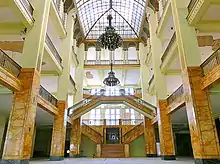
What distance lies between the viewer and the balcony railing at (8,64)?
8531 millimetres

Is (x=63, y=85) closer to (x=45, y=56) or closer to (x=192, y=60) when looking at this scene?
(x=45, y=56)

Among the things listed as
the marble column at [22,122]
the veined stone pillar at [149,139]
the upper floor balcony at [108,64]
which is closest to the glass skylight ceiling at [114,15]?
the upper floor balcony at [108,64]

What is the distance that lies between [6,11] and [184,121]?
14995 millimetres

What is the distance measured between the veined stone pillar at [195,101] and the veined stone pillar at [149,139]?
9662 mm

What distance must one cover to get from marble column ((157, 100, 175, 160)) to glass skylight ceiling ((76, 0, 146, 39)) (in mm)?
12410

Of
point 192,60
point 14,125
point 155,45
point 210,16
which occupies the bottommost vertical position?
point 14,125

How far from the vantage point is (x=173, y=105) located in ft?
40.7

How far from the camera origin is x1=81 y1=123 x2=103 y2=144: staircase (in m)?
20.4

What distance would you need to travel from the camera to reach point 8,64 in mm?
8977

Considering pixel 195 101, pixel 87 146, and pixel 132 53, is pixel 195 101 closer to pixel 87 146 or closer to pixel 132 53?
pixel 87 146

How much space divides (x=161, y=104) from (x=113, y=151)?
25.7 ft

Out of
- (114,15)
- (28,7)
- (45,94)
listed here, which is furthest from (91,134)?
(114,15)

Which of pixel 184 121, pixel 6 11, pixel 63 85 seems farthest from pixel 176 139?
pixel 6 11

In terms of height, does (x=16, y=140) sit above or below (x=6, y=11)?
below
